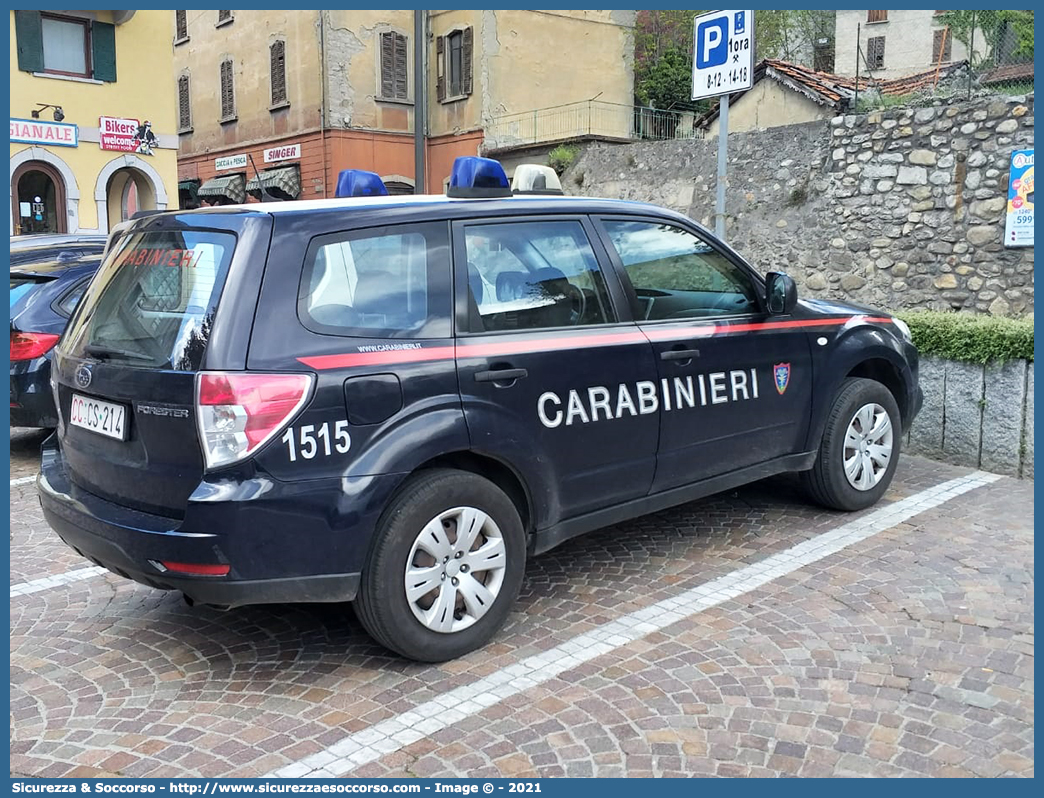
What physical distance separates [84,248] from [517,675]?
656 centimetres

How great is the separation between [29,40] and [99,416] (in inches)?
820

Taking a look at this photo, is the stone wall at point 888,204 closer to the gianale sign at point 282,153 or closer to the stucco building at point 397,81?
the stucco building at point 397,81

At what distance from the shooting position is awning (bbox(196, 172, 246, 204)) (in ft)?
102

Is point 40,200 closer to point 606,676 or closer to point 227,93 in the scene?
point 227,93

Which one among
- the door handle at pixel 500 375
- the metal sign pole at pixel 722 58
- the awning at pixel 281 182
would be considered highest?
the awning at pixel 281 182

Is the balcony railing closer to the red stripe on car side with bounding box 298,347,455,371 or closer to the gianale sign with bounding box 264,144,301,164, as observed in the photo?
the gianale sign with bounding box 264,144,301,164

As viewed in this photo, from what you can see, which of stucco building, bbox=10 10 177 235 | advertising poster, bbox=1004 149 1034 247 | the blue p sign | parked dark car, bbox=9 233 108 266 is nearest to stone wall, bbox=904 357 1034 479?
the blue p sign

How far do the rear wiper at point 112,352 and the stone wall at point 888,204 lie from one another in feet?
31.3

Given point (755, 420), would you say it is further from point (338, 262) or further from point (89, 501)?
point (89, 501)

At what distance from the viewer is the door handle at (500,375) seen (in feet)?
12.9

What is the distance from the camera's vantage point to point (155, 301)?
12.5 ft

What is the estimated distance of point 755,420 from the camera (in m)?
5.11

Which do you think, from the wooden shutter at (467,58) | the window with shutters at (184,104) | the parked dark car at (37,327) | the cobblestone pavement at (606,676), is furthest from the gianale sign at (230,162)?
the cobblestone pavement at (606,676)

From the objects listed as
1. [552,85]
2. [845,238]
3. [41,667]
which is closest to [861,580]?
[41,667]
